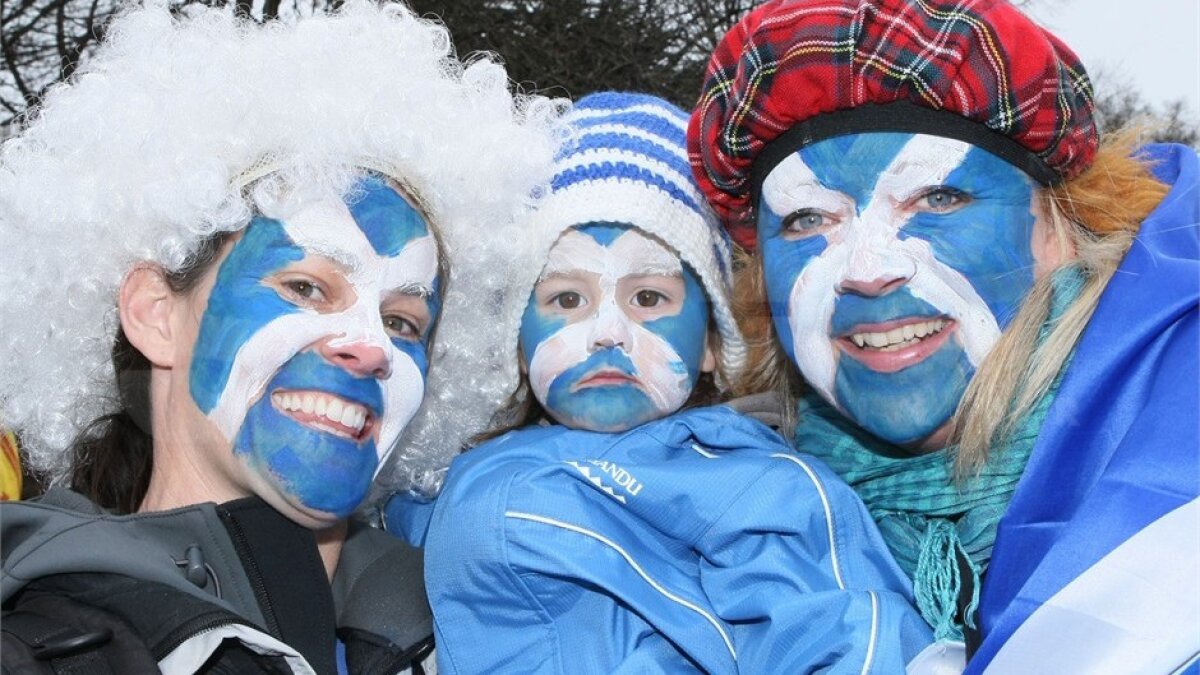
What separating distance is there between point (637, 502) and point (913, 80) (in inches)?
39.1

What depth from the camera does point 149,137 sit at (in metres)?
2.46

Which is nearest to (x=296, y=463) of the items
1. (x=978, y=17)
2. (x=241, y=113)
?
(x=241, y=113)

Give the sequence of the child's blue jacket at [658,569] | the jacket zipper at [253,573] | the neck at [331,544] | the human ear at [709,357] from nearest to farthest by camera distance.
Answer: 1. the jacket zipper at [253,573]
2. the child's blue jacket at [658,569]
3. the neck at [331,544]
4. the human ear at [709,357]

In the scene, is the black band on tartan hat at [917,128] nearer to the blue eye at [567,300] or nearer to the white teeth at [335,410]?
the blue eye at [567,300]

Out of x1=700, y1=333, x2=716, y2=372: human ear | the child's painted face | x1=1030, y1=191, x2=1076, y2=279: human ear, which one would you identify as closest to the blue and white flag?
x1=1030, y1=191, x2=1076, y2=279: human ear

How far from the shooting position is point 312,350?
2402 millimetres

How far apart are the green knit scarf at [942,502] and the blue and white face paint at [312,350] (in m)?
0.99

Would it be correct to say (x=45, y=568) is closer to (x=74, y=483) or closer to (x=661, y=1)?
(x=74, y=483)

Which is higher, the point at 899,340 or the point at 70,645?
the point at 899,340

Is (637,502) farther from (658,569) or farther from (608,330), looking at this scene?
(608,330)

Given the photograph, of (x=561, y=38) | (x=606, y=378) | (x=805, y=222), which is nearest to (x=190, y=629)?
(x=606, y=378)

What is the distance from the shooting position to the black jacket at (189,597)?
6.08 ft

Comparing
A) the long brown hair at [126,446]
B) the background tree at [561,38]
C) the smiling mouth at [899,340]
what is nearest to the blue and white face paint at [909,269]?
the smiling mouth at [899,340]

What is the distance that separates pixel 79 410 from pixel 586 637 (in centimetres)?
119
